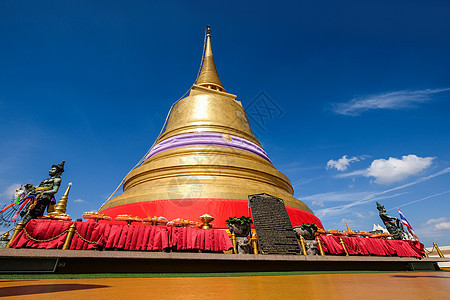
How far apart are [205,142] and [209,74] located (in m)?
9.36

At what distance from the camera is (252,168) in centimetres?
932

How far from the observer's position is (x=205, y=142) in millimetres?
10383

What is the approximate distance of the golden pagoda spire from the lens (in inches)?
664

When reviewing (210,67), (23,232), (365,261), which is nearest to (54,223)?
(23,232)

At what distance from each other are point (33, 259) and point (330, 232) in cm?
696

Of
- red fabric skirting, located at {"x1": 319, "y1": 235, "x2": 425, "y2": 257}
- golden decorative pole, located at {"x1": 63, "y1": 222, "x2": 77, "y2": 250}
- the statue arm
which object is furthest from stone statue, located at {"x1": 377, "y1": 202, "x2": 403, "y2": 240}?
the statue arm

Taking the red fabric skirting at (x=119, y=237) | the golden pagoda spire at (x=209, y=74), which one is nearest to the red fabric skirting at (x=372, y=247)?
the red fabric skirting at (x=119, y=237)

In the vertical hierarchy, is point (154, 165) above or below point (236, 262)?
above

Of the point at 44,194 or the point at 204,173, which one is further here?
the point at 204,173

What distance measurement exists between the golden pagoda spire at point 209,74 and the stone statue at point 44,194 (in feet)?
40.6

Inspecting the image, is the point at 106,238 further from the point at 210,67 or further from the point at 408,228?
the point at 210,67

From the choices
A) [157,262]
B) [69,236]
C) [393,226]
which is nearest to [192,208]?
[157,262]

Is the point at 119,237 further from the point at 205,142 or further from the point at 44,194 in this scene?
the point at 205,142

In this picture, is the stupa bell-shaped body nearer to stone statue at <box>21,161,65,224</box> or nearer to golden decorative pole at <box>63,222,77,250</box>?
stone statue at <box>21,161,65,224</box>
